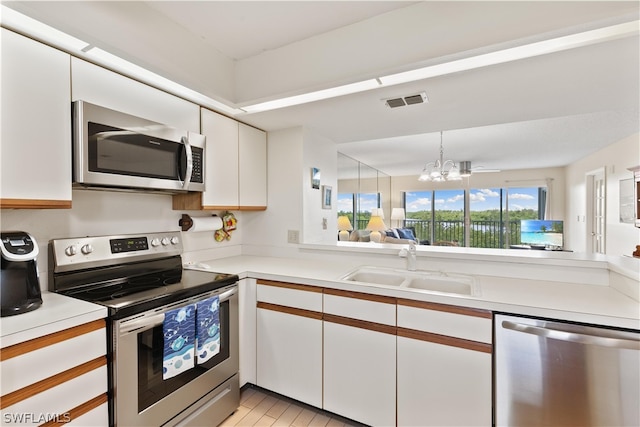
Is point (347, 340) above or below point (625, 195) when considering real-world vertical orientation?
below

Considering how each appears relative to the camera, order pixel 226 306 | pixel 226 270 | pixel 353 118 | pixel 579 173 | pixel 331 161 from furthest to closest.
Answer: pixel 579 173 < pixel 331 161 < pixel 353 118 < pixel 226 270 < pixel 226 306

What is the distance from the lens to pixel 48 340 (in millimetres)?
1070

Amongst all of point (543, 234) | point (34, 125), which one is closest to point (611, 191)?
point (543, 234)

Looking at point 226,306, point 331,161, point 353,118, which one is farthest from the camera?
point 331,161

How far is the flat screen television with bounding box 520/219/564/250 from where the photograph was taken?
6758 mm

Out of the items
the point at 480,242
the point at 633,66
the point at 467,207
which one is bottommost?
the point at 480,242

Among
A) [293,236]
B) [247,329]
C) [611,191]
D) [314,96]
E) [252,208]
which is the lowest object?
[247,329]

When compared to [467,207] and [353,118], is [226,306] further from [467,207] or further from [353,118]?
[467,207]

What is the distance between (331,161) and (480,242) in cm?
669

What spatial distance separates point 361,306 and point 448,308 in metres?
0.46

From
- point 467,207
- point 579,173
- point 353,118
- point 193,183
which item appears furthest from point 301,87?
point 467,207

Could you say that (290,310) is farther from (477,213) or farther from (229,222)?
(477,213)

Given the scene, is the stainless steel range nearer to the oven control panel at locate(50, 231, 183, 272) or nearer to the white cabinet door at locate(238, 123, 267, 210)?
the oven control panel at locate(50, 231, 183, 272)

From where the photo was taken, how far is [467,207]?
7957mm
